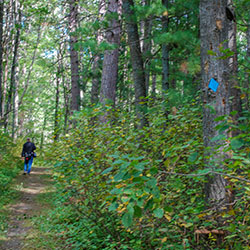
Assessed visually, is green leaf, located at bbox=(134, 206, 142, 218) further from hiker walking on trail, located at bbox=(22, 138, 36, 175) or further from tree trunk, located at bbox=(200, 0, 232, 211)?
hiker walking on trail, located at bbox=(22, 138, 36, 175)

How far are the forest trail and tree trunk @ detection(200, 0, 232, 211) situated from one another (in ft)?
12.7

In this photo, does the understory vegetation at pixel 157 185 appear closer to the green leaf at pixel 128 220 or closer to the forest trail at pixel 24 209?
the forest trail at pixel 24 209

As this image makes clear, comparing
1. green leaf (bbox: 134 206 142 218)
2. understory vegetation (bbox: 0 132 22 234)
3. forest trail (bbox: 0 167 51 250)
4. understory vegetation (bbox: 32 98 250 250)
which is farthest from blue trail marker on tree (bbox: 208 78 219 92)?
understory vegetation (bbox: 0 132 22 234)

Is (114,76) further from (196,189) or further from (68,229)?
(196,189)

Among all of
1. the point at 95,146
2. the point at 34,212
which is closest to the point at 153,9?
the point at 95,146

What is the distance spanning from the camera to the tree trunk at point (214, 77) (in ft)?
12.1

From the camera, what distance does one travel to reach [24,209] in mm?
8078

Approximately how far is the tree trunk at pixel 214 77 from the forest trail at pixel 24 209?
3858 millimetres

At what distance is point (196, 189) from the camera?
421cm

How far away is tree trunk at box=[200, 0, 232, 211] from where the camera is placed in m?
3.70

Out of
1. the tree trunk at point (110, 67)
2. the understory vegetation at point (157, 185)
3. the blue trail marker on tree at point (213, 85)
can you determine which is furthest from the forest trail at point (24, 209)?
the blue trail marker on tree at point (213, 85)

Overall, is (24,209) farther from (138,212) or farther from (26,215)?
(138,212)

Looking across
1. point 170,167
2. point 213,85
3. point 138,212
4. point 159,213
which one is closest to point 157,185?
point 170,167

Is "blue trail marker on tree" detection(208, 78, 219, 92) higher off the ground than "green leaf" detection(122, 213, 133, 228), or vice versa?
"blue trail marker on tree" detection(208, 78, 219, 92)
